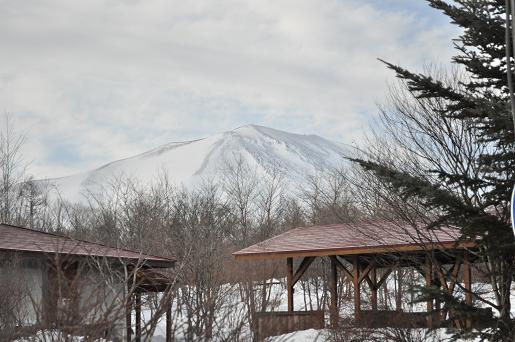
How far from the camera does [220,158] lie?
16012cm

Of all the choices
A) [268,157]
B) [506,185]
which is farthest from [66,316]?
[268,157]

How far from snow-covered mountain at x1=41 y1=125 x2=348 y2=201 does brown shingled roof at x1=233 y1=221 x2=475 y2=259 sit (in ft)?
399

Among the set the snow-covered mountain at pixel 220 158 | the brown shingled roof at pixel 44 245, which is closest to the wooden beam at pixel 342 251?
the brown shingled roof at pixel 44 245

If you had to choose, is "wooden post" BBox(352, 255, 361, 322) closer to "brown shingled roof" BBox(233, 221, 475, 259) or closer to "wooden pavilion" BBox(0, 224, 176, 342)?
"brown shingled roof" BBox(233, 221, 475, 259)

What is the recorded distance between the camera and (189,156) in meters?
181

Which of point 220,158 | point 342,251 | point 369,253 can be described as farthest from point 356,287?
point 220,158

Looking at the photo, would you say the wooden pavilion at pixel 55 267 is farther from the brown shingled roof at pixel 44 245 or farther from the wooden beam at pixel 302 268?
the wooden beam at pixel 302 268

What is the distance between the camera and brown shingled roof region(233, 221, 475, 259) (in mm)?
16641

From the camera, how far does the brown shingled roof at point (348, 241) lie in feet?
54.6

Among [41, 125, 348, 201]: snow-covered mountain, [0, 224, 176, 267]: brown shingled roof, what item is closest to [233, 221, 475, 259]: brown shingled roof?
[0, 224, 176, 267]: brown shingled roof

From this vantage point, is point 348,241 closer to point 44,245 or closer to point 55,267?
point 44,245

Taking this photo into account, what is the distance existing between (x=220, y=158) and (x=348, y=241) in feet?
462

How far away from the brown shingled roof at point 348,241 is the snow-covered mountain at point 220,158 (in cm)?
12156

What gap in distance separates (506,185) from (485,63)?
179 centimetres
